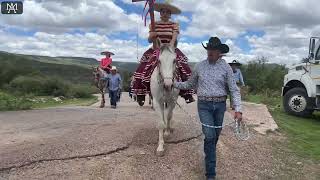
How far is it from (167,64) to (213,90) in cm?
111

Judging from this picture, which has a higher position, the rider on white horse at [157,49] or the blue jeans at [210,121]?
the rider on white horse at [157,49]

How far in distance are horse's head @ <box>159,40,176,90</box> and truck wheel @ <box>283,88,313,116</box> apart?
1037 centimetres

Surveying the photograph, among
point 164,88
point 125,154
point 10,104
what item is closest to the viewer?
point 125,154

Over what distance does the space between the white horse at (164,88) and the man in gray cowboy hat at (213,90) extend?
2.35 ft

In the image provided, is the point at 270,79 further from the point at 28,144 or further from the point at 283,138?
the point at 28,144

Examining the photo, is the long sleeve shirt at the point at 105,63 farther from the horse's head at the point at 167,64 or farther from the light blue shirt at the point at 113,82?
the horse's head at the point at 167,64

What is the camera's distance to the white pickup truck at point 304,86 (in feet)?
54.8

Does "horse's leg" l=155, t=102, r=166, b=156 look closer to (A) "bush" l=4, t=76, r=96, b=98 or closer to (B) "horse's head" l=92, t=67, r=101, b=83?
(B) "horse's head" l=92, t=67, r=101, b=83

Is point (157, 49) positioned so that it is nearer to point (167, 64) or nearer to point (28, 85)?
point (167, 64)

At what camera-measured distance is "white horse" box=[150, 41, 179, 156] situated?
7.76 m

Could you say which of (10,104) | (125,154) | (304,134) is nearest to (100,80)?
(10,104)

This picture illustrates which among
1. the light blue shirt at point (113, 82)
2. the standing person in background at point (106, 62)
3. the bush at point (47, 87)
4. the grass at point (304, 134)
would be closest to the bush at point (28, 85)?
the bush at point (47, 87)

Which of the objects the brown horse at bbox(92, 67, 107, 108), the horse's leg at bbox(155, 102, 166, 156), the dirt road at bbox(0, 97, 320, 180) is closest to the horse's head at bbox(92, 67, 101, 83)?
the brown horse at bbox(92, 67, 107, 108)

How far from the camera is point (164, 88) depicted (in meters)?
8.26
